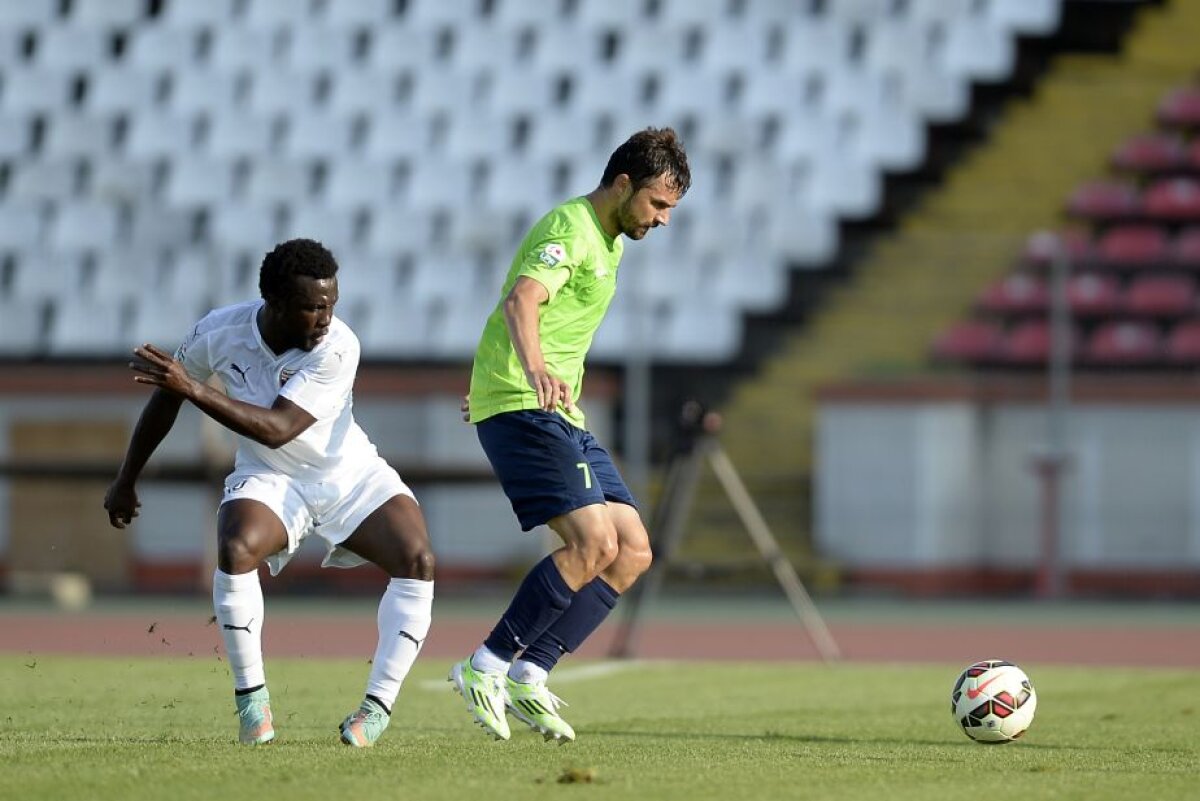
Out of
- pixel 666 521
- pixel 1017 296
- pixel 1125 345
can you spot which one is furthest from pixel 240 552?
pixel 1125 345

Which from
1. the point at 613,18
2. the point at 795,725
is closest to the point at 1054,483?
the point at 613,18

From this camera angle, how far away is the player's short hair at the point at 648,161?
285 inches

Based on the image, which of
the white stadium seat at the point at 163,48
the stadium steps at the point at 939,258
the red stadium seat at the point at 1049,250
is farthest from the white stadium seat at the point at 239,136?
the red stadium seat at the point at 1049,250

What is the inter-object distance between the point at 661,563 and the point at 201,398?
23.6ft

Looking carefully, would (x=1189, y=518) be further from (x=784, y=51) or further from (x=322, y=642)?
(x=322, y=642)

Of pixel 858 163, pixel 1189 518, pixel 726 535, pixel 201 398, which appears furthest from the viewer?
pixel 858 163

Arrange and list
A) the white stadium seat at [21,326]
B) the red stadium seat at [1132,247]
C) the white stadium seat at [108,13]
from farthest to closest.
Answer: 1. the white stadium seat at [108,13]
2. the white stadium seat at [21,326]
3. the red stadium seat at [1132,247]

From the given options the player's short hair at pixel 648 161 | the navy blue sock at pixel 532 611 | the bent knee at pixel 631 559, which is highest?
the player's short hair at pixel 648 161

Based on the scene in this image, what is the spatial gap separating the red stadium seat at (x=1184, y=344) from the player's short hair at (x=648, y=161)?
16208 millimetres

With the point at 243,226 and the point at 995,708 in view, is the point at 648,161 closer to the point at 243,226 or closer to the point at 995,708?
the point at 995,708

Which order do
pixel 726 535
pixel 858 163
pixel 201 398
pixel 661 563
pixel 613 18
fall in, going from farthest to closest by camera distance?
1. pixel 613 18
2. pixel 858 163
3. pixel 726 535
4. pixel 661 563
5. pixel 201 398

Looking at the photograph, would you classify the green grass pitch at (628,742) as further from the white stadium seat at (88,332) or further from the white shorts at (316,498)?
the white stadium seat at (88,332)

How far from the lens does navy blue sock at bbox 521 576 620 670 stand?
24.2ft

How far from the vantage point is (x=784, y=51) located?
26672 mm
